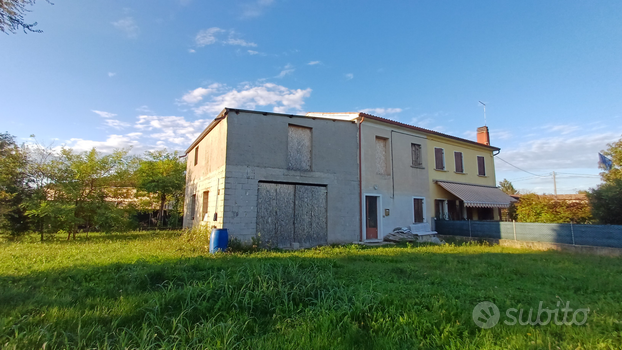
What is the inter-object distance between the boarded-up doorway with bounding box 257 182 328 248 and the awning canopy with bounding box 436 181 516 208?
844 cm

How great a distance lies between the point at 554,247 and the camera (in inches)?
471

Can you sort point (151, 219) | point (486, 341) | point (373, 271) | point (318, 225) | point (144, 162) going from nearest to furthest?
point (486, 341), point (373, 271), point (318, 225), point (144, 162), point (151, 219)

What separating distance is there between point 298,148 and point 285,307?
8778mm

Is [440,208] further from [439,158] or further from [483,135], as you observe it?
[483,135]

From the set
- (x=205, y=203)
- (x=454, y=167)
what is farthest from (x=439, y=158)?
(x=205, y=203)

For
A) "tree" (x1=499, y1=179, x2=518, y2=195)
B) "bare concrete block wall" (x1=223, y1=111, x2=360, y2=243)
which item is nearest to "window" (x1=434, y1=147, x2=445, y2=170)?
"bare concrete block wall" (x1=223, y1=111, x2=360, y2=243)

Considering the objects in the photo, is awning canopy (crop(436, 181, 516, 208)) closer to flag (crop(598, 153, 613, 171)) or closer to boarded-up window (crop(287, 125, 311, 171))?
flag (crop(598, 153, 613, 171))

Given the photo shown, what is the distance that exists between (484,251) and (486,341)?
9484 mm

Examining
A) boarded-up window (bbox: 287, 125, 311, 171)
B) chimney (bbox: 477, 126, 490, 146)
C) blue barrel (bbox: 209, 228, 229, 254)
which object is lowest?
blue barrel (bbox: 209, 228, 229, 254)

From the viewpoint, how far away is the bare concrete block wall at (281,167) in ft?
36.3

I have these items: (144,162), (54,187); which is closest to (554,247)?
(54,187)

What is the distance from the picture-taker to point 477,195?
57.5 feet

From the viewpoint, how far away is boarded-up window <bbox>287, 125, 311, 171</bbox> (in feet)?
40.7

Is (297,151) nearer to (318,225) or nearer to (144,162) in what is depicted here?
(318,225)
